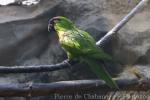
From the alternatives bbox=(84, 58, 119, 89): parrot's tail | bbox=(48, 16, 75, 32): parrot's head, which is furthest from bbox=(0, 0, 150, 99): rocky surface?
bbox=(84, 58, 119, 89): parrot's tail

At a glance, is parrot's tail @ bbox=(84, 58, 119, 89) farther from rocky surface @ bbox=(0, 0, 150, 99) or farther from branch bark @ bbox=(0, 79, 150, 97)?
rocky surface @ bbox=(0, 0, 150, 99)

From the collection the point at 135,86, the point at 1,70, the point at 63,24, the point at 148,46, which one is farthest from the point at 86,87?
the point at 148,46

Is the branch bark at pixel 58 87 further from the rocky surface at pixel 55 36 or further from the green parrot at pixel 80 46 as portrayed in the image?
the rocky surface at pixel 55 36

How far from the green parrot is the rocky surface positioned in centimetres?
117

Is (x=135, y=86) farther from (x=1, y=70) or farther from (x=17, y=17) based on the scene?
(x=17, y=17)

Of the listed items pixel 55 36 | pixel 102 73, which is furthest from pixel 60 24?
pixel 55 36

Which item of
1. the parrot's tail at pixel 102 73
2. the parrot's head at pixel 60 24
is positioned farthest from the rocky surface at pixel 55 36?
the parrot's tail at pixel 102 73

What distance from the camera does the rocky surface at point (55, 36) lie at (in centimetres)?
339

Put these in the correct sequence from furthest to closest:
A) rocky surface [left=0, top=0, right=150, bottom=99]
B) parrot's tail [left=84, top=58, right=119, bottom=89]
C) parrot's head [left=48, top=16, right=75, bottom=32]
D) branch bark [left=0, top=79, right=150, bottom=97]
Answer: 1. rocky surface [left=0, top=0, right=150, bottom=99]
2. parrot's head [left=48, top=16, right=75, bottom=32]
3. parrot's tail [left=84, top=58, right=119, bottom=89]
4. branch bark [left=0, top=79, right=150, bottom=97]

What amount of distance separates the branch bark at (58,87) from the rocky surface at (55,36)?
65.8 inches

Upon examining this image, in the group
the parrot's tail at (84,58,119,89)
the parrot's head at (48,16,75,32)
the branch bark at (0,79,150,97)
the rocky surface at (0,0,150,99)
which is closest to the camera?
the branch bark at (0,79,150,97)

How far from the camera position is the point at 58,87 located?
151 centimetres

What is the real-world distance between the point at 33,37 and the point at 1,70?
205 cm

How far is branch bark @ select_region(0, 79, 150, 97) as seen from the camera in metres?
1.46
